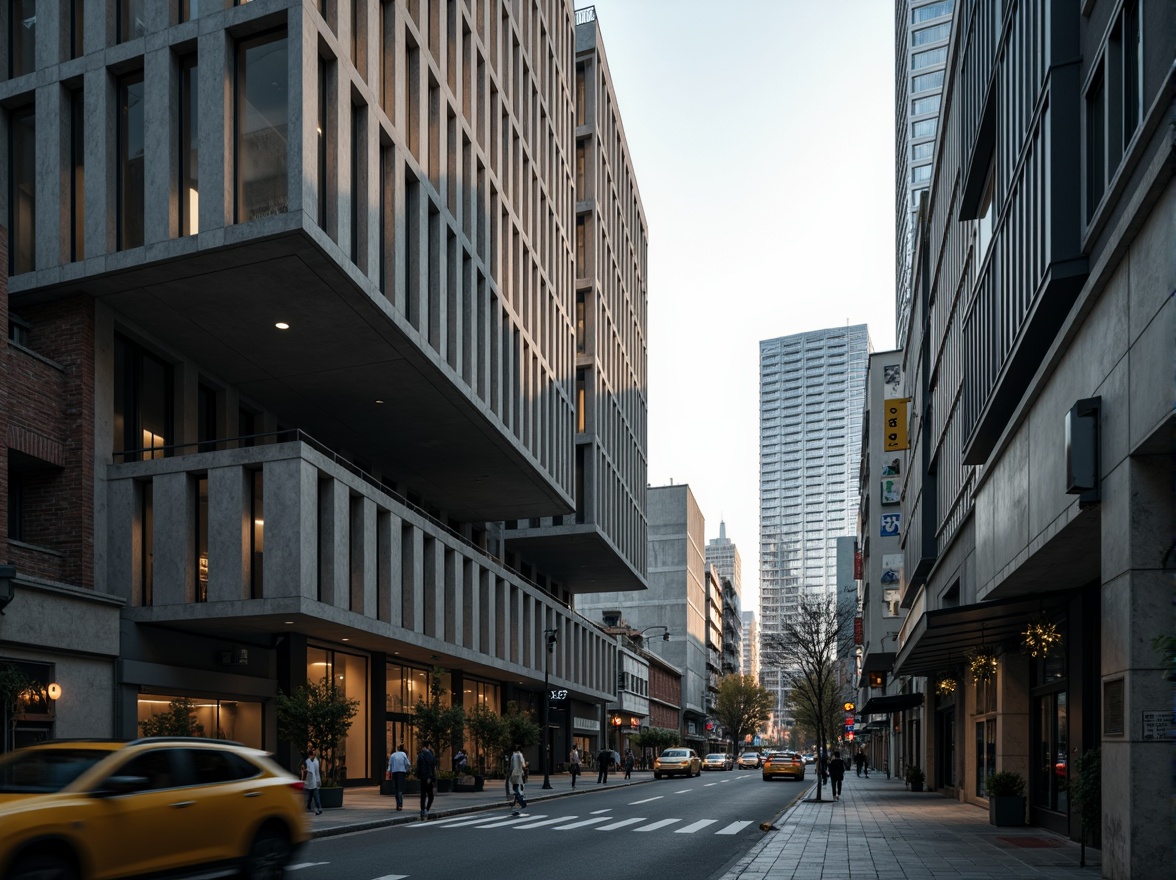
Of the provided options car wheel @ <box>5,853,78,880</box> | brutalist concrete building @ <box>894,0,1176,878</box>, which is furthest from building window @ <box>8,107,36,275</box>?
brutalist concrete building @ <box>894,0,1176,878</box>

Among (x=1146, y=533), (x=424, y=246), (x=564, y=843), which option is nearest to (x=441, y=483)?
(x=424, y=246)

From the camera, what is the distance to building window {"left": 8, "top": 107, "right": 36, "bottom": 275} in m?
26.6

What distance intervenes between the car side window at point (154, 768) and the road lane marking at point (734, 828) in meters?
14.5

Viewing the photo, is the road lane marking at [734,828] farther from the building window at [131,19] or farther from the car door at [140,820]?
the building window at [131,19]

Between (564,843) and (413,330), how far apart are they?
47.0 feet

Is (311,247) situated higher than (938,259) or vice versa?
(938,259)

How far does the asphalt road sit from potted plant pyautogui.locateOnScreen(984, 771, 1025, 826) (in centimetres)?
503

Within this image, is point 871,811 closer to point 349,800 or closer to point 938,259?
point 349,800

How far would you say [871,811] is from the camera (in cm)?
2983

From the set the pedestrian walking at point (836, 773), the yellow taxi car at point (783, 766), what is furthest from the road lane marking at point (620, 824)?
the yellow taxi car at point (783, 766)

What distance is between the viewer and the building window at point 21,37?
27328 mm

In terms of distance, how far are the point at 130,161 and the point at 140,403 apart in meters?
5.74

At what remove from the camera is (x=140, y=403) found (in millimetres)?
27906

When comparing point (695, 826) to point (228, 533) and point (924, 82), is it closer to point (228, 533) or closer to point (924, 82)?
point (228, 533)
